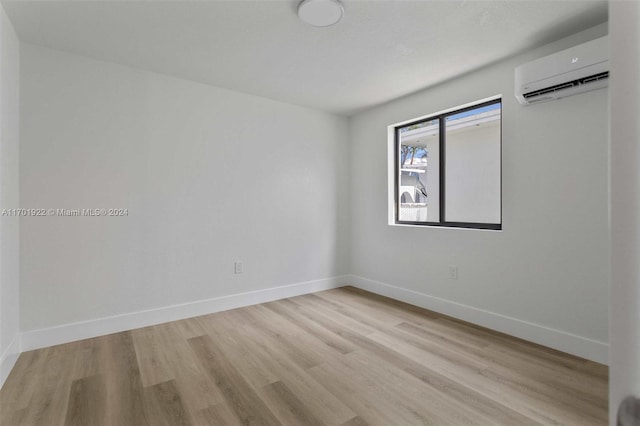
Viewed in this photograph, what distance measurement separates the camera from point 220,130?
11.2 ft

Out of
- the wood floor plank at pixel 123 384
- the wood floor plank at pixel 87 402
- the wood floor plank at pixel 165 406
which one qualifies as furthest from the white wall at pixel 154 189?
the wood floor plank at pixel 165 406

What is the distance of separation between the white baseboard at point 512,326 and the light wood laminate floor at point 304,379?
0.28 ft

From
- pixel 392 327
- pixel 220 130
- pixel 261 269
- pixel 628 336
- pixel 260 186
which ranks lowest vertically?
pixel 392 327

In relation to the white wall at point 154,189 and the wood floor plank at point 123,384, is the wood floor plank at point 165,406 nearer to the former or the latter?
the wood floor plank at point 123,384

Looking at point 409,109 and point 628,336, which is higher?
point 409,109

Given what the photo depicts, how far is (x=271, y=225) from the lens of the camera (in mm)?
3777

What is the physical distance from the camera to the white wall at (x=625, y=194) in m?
0.22

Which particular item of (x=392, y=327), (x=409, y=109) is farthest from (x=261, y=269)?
(x=409, y=109)

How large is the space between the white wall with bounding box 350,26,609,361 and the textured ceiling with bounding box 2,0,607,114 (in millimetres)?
348

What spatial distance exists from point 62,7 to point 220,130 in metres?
1.53

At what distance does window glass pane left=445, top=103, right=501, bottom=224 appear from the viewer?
5207 millimetres

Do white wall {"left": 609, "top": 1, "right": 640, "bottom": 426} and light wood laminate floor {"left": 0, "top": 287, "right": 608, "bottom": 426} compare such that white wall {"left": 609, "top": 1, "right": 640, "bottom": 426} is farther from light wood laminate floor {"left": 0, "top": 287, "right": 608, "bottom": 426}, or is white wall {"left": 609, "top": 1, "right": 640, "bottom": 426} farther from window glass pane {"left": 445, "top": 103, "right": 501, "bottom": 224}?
window glass pane {"left": 445, "top": 103, "right": 501, "bottom": 224}

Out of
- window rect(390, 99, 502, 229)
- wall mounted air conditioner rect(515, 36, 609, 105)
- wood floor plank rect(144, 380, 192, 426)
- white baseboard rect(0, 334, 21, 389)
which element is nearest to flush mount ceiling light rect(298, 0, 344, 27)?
wall mounted air conditioner rect(515, 36, 609, 105)

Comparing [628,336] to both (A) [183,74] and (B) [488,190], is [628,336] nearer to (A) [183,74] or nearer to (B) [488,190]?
(A) [183,74]
